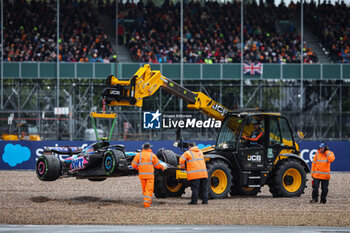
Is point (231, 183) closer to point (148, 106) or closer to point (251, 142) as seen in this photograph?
point (251, 142)

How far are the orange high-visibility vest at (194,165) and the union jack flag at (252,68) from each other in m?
24.2

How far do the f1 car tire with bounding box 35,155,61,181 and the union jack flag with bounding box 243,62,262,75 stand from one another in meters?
24.1

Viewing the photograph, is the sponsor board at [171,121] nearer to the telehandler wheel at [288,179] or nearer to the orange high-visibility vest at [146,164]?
the telehandler wheel at [288,179]

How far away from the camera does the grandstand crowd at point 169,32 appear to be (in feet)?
136

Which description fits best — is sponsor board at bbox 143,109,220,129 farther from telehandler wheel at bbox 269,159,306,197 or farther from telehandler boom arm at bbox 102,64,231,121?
telehandler wheel at bbox 269,159,306,197

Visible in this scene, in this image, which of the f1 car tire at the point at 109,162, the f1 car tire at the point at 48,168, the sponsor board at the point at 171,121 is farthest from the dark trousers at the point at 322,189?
the sponsor board at the point at 171,121

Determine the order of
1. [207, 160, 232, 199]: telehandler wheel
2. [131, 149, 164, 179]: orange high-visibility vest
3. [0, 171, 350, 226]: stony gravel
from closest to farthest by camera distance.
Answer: [0, 171, 350, 226]: stony gravel < [131, 149, 164, 179]: orange high-visibility vest < [207, 160, 232, 199]: telehandler wheel

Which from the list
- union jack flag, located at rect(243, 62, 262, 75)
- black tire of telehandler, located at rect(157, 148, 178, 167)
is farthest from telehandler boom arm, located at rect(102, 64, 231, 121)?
union jack flag, located at rect(243, 62, 262, 75)

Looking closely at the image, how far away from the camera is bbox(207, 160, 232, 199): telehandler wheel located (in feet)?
56.4

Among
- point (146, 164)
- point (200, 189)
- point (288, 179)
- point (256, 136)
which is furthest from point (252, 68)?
point (146, 164)

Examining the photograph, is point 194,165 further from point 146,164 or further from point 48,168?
point 48,168

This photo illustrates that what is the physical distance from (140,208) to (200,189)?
6.06ft

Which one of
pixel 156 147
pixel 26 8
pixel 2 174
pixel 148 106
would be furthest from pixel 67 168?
pixel 26 8

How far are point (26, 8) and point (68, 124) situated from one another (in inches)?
451
